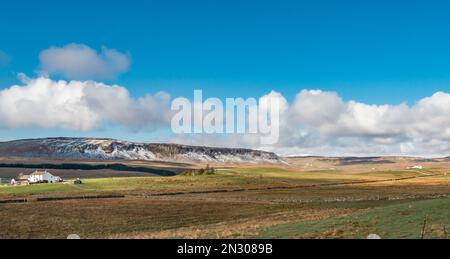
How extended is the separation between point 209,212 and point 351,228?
32.8m

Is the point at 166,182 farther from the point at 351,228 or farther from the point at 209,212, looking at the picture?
the point at 351,228

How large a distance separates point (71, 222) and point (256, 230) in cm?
2450

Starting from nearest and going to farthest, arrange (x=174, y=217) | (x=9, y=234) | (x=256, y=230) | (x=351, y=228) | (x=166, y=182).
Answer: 1. (x=351, y=228)
2. (x=256, y=230)
3. (x=9, y=234)
4. (x=174, y=217)
5. (x=166, y=182)

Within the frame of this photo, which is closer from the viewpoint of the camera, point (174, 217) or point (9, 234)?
point (9, 234)
